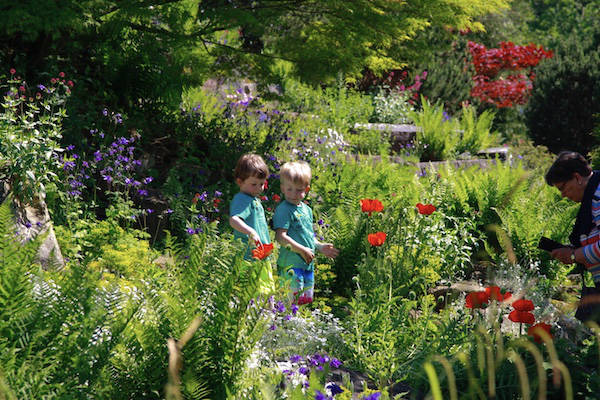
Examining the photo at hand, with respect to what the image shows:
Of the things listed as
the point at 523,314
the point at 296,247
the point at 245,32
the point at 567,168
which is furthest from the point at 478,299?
the point at 245,32

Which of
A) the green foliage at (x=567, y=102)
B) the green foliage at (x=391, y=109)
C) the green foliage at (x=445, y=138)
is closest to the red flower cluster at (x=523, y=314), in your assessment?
the green foliage at (x=445, y=138)

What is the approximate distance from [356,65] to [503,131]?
32.6ft

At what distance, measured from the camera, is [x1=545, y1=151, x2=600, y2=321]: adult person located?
3.25 metres

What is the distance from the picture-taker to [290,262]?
4090 mm

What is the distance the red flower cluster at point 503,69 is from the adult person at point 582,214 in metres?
11.3

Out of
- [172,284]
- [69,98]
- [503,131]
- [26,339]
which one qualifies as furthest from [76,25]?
[503,131]

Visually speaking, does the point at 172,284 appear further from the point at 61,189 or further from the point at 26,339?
the point at 61,189

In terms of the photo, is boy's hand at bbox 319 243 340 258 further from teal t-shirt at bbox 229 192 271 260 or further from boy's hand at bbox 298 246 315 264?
teal t-shirt at bbox 229 192 271 260

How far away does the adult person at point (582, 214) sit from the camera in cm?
325

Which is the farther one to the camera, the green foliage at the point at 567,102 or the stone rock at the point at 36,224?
the green foliage at the point at 567,102

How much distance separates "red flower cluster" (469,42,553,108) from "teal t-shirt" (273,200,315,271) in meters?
11.2

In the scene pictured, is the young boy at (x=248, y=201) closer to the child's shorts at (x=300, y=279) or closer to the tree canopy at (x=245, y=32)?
the child's shorts at (x=300, y=279)

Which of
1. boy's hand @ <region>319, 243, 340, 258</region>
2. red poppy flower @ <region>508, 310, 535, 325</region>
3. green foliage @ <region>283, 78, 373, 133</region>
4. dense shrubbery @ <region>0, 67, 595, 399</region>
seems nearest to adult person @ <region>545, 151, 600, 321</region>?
dense shrubbery @ <region>0, 67, 595, 399</region>

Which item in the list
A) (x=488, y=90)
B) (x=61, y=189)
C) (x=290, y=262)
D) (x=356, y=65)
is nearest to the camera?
(x=290, y=262)
